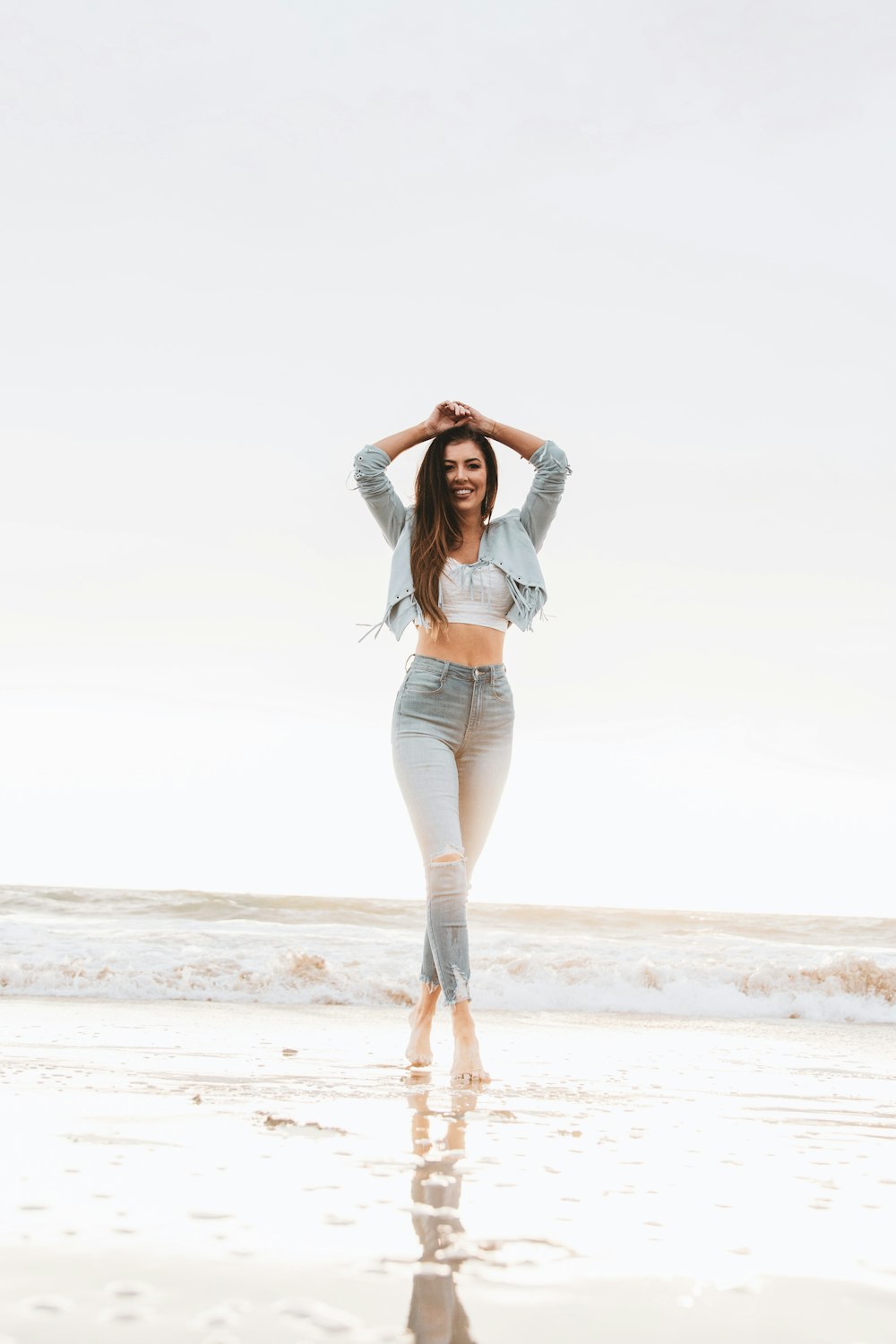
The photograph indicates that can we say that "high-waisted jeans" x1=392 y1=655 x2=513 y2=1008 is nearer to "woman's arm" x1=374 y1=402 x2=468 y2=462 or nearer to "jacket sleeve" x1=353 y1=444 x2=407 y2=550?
"jacket sleeve" x1=353 y1=444 x2=407 y2=550

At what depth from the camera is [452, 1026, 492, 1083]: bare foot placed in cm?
333

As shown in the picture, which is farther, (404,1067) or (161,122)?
(161,122)

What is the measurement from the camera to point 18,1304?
1207 millimetres

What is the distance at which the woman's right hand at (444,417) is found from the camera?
3.88 metres

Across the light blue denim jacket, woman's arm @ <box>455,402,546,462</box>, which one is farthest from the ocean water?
woman's arm @ <box>455,402,546,462</box>

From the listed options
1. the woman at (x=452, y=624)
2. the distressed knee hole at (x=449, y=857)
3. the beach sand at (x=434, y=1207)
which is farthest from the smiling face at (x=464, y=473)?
the beach sand at (x=434, y=1207)

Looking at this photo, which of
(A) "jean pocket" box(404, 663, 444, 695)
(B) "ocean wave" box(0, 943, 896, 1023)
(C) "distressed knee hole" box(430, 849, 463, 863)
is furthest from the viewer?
(B) "ocean wave" box(0, 943, 896, 1023)

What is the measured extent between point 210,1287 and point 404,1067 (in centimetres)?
252

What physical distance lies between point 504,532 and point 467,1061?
1.81 metres

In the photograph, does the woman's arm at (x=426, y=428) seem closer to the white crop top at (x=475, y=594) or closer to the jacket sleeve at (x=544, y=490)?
the jacket sleeve at (x=544, y=490)

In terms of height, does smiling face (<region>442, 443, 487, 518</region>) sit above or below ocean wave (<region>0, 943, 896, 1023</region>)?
above

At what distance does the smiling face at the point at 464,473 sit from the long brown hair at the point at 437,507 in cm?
1

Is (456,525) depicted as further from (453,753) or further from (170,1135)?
(170,1135)

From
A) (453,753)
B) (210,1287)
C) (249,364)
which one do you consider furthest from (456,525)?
(249,364)
